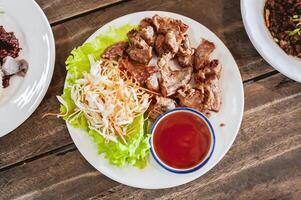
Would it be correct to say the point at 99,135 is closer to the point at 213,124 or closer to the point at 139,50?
the point at 139,50

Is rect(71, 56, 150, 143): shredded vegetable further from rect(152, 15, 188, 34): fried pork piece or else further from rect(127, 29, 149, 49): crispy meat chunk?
rect(152, 15, 188, 34): fried pork piece

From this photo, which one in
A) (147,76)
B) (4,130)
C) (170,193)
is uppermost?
(147,76)

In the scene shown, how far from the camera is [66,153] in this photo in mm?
2807

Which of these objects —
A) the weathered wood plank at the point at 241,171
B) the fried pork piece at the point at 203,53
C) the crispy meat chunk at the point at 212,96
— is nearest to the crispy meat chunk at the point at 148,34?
the fried pork piece at the point at 203,53

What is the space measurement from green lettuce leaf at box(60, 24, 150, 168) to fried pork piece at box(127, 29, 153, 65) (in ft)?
0.26

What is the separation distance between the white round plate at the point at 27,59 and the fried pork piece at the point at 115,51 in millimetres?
319

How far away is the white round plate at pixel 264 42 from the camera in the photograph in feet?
8.95

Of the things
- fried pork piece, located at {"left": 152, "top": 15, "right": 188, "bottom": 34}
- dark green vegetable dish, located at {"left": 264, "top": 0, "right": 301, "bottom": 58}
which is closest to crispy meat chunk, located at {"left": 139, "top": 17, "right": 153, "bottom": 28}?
fried pork piece, located at {"left": 152, "top": 15, "right": 188, "bottom": 34}

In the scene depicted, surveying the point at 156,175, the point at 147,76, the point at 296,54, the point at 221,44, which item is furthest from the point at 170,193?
the point at 296,54

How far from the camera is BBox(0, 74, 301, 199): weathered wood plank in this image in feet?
9.14

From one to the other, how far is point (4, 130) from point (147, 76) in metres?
0.85

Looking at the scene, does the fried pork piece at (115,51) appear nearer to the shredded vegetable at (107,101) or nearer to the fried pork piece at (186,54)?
the shredded vegetable at (107,101)

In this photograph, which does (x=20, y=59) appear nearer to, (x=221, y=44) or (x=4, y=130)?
(x=4, y=130)

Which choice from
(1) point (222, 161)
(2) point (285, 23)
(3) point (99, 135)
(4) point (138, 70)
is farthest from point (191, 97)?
(2) point (285, 23)
